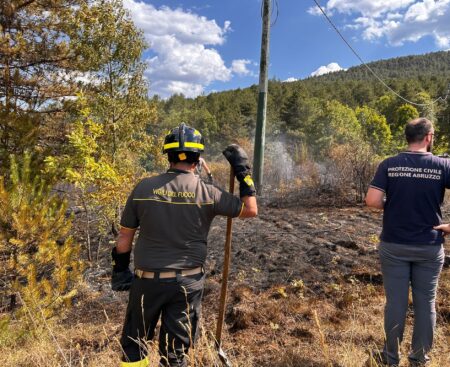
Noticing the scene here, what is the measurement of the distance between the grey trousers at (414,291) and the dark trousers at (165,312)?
1.43m

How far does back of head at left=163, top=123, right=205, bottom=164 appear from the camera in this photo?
2.35 metres

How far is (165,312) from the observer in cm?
240

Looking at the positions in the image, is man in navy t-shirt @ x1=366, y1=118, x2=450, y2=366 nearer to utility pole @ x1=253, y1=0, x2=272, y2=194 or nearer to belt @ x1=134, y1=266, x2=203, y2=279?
belt @ x1=134, y1=266, x2=203, y2=279

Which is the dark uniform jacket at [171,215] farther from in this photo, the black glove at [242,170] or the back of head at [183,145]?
the black glove at [242,170]

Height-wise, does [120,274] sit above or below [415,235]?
below

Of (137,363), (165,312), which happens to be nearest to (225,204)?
(165,312)

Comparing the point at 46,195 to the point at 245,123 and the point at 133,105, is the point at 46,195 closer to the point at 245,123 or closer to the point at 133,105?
the point at 133,105

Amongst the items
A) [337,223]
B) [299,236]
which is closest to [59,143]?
[299,236]

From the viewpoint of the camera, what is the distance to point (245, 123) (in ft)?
125

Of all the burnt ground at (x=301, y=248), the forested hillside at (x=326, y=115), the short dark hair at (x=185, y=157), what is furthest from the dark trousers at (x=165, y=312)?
the forested hillside at (x=326, y=115)

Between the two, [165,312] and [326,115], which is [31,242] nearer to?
[165,312]

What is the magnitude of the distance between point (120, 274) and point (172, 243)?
0.54 metres

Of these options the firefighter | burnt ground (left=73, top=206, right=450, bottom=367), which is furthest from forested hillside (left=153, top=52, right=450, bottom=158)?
the firefighter

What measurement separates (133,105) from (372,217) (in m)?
5.77
